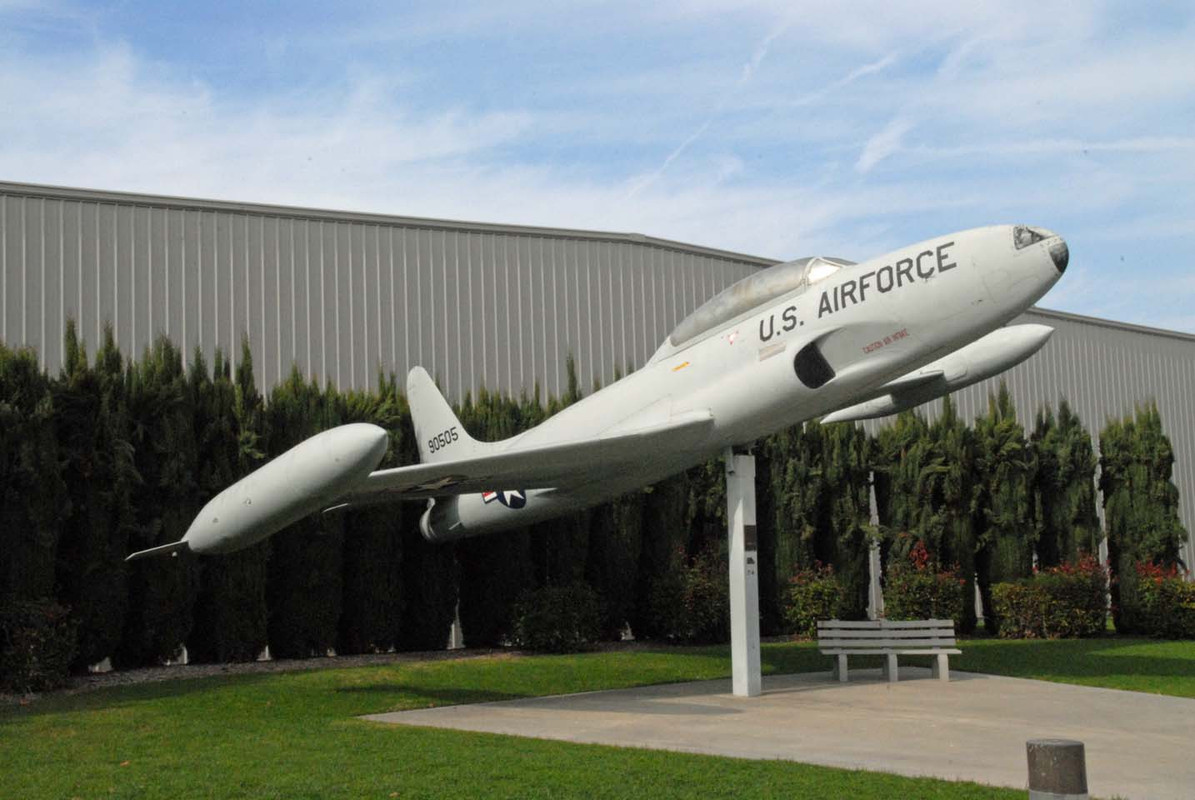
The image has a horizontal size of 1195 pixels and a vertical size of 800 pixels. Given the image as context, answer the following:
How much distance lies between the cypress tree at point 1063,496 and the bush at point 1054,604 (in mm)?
1470

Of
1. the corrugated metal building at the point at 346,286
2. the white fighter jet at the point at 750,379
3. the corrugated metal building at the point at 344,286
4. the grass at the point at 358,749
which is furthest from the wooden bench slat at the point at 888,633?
the corrugated metal building at the point at 344,286

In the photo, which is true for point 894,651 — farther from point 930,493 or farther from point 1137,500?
point 1137,500

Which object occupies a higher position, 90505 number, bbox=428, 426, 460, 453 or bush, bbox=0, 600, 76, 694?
90505 number, bbox=428, 426, 460, 453

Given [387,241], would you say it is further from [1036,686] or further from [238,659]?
[1036,686]

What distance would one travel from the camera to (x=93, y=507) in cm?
1505

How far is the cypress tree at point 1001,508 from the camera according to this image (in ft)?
71.2

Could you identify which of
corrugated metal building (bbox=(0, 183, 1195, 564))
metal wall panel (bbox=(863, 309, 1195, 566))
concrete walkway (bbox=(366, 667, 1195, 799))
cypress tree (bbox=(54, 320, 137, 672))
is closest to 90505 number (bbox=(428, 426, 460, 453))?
corrugated metal building (bbox=(0, 183, 1195, 564))

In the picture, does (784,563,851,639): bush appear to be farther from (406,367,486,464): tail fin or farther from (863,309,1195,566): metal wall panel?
Result: (863,309,1195,566): metal wall panel

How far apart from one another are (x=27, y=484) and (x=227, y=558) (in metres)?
2.70

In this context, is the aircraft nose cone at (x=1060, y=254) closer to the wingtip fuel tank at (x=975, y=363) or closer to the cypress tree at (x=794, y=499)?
the wingtip fuel tank at (x=975, y=363)

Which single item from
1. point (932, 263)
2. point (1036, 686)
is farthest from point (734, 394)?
point (1036, 686)

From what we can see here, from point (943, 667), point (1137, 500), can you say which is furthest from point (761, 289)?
point (1137, 500)

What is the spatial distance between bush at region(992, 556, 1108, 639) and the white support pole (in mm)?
9126

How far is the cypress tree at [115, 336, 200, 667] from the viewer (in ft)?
50.8
